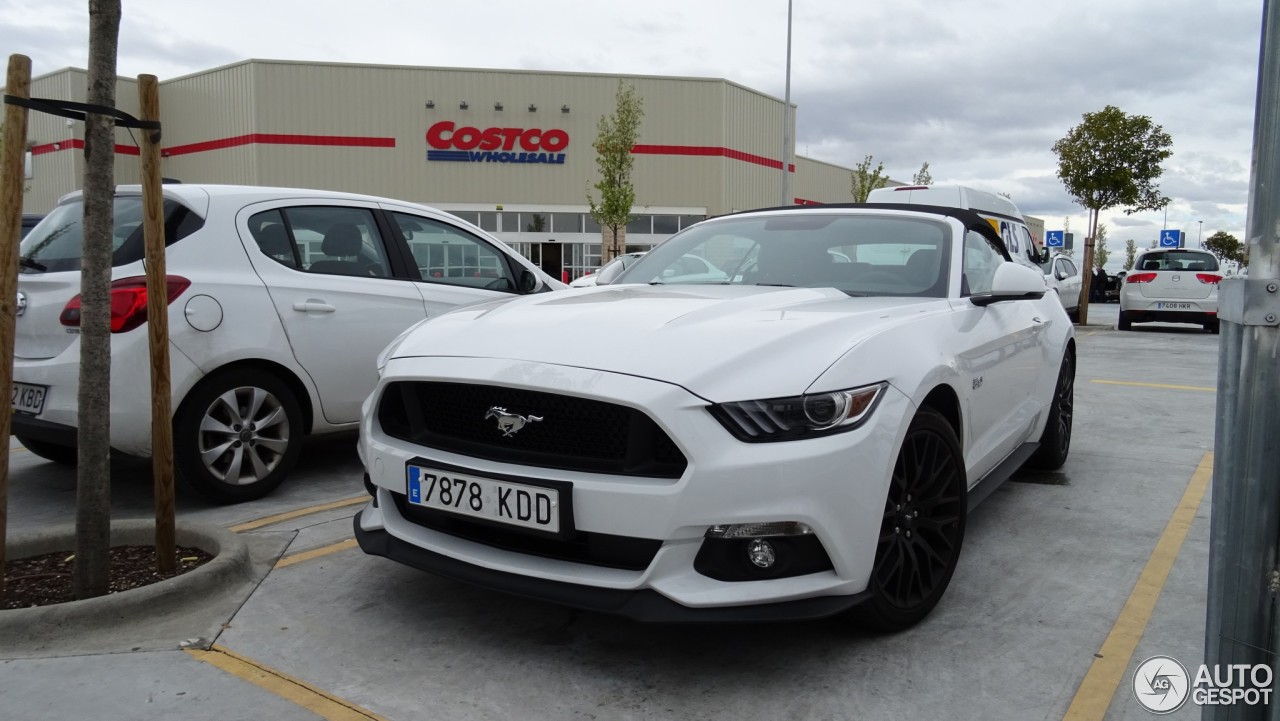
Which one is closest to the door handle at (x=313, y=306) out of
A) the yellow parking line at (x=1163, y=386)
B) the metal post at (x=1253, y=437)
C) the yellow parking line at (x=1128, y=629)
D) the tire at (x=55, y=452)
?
the tire at (x=55, y=452)

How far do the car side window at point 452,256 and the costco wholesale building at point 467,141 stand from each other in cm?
2539

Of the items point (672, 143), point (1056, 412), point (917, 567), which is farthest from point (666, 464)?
point (672, 143)

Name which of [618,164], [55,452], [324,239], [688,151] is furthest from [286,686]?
[688,151]

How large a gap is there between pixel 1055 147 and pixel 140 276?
987 inches

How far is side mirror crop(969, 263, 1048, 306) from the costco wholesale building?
2737cm

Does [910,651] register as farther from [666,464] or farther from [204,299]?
[204,299]

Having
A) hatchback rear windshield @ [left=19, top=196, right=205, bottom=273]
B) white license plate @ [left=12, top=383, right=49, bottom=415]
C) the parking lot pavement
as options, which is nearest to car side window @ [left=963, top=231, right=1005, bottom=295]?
the parking lot pavement

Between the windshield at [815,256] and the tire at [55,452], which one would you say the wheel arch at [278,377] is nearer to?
the tire at [55,452]

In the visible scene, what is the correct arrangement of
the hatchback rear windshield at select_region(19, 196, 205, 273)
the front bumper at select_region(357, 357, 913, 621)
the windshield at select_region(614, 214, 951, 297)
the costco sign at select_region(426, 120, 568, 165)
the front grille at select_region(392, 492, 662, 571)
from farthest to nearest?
the costco sign at select_region(426, 120, 568, 165)
the hatchback rear windshield at select_region(19, 196, 205, 273)
the windshield at select_region(614, 214, 951, 297)
the front grille at select_region(392, 492, 662, 571)
the front bumper at select_region(357, 357, 913, 621)

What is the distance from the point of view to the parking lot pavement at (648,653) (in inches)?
97.5

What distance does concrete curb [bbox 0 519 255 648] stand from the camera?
9.36 ft

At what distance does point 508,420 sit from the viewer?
2.68 meters

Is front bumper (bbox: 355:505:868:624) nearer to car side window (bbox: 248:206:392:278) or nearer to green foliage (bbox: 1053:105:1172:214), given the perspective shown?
car side window (bbox: 248:206:392:278)

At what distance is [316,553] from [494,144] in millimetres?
Answer: 30196
